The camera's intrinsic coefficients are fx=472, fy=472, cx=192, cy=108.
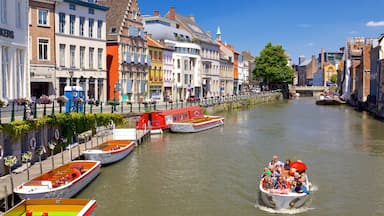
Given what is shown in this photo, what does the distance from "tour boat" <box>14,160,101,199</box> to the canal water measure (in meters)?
0.71

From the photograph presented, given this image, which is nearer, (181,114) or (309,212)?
(309,212)

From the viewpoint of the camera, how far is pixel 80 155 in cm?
2608

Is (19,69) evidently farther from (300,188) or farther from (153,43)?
(153,43)

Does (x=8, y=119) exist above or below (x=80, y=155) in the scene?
above

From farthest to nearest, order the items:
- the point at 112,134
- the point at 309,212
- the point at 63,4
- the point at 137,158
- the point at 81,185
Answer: the point at 63,4
the point at 112,134
the point at 137,158
the point at 81,185
the point at 309,212

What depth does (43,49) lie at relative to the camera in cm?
4603

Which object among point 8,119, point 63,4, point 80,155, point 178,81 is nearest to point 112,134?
point 80,155

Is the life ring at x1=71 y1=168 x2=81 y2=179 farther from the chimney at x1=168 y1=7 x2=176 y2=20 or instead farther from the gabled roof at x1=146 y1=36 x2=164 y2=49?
Result: the chimney at x1=168 y1=7 x2=176 y2=20

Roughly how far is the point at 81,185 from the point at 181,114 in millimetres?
27644

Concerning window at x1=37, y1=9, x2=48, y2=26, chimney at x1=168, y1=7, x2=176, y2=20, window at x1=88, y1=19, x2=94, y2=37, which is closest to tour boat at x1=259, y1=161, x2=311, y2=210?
window at x1=37, y1=9, x2=48, y2=26

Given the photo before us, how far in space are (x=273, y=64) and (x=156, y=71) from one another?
50.3 metres

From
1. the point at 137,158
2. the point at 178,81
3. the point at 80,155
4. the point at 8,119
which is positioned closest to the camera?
the point at 8,119

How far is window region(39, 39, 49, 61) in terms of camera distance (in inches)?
1801

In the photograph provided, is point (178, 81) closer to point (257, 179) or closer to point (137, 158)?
point (137, 158)
